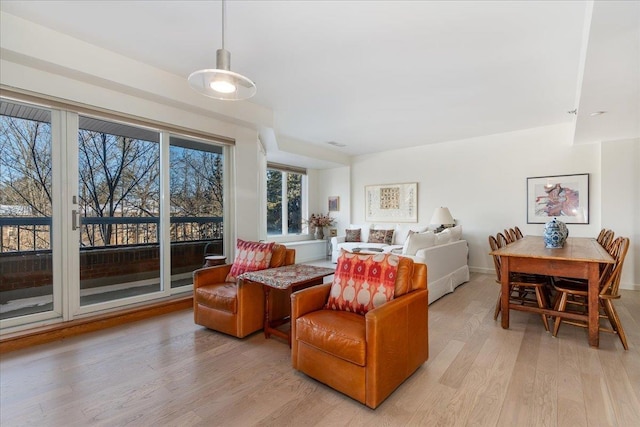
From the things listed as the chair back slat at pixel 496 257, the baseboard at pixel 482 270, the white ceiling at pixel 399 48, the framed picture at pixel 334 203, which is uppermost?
the white ceiling at pixel 399 48

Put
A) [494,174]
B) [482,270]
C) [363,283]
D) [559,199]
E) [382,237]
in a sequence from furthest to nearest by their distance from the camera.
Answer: [382,237] → [482,270] → [494,174] → [559,199] → [363,283]

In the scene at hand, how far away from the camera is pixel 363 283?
2141 millimetres

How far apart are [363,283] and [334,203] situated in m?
5.62

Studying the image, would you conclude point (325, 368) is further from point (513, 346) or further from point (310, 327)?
point (513, 346)

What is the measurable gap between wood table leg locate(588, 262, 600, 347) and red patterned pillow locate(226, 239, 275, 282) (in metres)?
2.95

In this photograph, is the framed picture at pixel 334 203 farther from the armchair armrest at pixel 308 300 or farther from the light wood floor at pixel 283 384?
the armchair armrest at pixel 308 300

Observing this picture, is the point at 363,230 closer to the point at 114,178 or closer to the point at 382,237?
the point at 382,237

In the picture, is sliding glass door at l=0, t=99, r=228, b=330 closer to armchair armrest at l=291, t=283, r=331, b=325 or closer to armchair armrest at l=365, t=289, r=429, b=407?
armchair armrest at l=291, t=283, r=331, b=325

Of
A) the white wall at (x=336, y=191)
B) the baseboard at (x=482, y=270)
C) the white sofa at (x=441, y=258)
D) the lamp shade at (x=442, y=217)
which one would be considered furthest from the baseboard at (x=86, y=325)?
the baseboard at (x=482, y=270)

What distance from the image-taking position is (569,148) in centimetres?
481

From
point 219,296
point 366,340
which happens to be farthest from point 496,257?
point 219,296

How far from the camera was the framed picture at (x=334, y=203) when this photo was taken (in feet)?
25.1

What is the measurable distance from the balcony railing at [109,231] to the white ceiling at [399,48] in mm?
1738

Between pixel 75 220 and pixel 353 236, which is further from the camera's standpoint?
pixel 353 236
